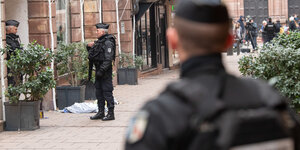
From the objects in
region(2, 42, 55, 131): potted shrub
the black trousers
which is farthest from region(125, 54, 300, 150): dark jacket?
the black trousers

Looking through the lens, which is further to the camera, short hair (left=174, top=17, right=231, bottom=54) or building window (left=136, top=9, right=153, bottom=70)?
building window (left=136, top=9, right=153, bottom=70)

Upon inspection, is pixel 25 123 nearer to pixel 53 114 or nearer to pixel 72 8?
pixel 53 114

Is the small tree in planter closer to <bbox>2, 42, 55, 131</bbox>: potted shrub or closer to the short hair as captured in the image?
<bbox>2, 42, 55, 131</bbox>: potted shrub

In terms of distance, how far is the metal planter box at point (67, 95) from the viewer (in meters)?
14.5

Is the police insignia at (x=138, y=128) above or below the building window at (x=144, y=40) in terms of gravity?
below

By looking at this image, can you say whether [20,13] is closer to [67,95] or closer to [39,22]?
[39,22]

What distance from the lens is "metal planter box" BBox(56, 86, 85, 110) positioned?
1454 centimetres

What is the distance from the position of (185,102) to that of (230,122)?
0.17 meters

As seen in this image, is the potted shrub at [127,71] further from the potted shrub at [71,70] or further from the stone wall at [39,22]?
the stone wall at [39,22]

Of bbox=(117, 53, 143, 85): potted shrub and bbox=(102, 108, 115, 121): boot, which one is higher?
bbox=(117, 53, 143, 85): potted shrub

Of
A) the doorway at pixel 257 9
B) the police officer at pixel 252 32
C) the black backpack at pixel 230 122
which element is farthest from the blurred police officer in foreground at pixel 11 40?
the doorway at pixel 257 9

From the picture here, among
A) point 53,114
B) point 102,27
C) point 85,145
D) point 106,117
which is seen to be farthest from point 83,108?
point 85,145

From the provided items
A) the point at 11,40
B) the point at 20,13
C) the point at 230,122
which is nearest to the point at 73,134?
the point at 11,40

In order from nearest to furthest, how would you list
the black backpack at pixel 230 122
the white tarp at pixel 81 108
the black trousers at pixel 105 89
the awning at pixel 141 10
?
the black backpack at pixel 230 122 < the black trousers at pixel 105 89 < the white tarp at pixel 81 108 < the awning at pixel 141 10
